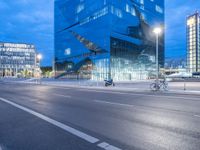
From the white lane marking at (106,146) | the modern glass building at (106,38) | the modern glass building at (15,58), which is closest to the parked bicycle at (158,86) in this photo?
the white lane marking at (106,146)

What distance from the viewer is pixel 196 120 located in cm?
801

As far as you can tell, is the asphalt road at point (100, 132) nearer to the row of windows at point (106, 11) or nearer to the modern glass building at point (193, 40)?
the row of windows at point (106, 11)

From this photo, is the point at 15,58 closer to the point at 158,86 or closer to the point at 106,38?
the point at 106,38

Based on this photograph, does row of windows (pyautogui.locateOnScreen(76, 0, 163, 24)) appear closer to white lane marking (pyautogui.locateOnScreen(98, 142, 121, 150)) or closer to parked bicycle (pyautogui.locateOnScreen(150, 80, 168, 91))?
parked bicycle (pyautogui.locateOnScreen(150, 80, 168, 91))

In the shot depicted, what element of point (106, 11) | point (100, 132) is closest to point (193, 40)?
point (106, 11)

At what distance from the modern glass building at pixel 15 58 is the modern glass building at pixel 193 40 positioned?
382ft

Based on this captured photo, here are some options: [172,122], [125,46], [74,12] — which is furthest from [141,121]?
[74,12]

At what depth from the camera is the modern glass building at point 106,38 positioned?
58.1 meters

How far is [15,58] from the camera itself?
601 ft

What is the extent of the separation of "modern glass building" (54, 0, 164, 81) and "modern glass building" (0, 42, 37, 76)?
111m

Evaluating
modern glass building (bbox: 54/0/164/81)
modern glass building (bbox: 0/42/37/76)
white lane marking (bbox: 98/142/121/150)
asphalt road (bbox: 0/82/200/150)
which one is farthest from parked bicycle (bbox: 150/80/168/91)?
modern glass building (bbox: 0/42/37/76)

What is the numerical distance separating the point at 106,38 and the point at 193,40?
10884 cm

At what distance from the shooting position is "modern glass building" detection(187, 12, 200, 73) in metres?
139

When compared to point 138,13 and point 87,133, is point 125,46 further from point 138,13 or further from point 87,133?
point 87,133
